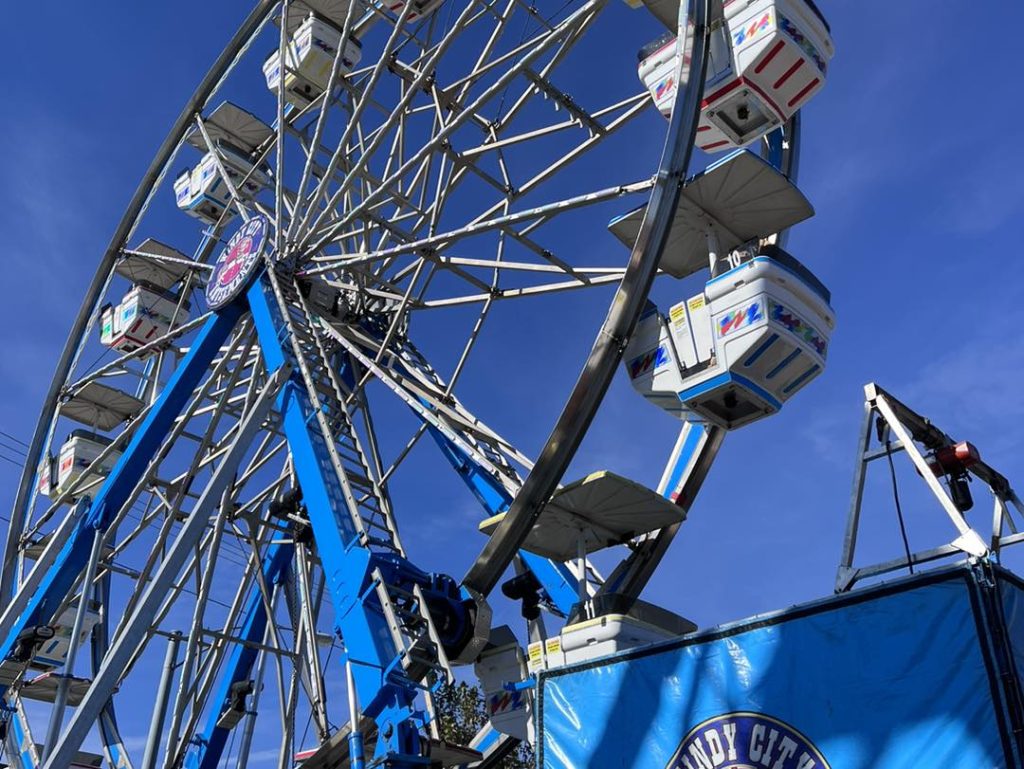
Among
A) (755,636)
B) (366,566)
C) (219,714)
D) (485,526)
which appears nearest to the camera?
(755,636)

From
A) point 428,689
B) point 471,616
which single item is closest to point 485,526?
point 471,616

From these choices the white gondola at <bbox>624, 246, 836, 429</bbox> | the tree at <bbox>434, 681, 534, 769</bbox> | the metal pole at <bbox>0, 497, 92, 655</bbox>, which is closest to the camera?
the white gondola at <bbox>624, 246, 836, 429</bbox>

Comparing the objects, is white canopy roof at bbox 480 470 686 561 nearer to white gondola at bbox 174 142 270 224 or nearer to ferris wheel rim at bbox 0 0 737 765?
ferris wheel rim at bbox 0 0 737 765

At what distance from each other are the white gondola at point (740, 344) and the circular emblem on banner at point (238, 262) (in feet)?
16.4

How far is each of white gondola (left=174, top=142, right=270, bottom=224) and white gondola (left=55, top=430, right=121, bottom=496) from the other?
12.7 ft

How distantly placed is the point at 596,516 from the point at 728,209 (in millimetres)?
2572

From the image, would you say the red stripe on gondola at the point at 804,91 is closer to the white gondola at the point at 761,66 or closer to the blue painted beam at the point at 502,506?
the white gondola at the point at 761,66

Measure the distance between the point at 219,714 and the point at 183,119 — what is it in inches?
317

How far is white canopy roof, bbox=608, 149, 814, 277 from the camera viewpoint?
7.64 metres

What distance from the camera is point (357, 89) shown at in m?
12.7

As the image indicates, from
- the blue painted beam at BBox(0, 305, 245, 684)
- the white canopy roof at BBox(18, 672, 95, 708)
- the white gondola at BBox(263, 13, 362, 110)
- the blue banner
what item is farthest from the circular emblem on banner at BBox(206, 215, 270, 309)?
the blue banner

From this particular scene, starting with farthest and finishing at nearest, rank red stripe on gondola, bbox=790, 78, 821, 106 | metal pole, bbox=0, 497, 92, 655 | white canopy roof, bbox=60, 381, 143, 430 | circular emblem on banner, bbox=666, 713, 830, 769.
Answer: white canopy roof, bbox=60, 381, 143, 430 → metal pole, bbox=0, 497, 92, 655 → red stripe on gondola, bbox=790, 78, 821, 106 → circular emblem on banner, bbox=666, 713, 830, 769

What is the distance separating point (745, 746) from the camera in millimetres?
4414

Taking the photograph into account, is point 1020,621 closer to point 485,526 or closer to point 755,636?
point 755,636
